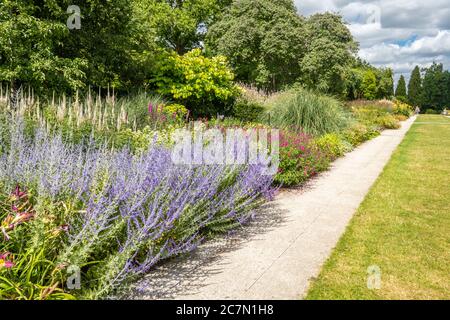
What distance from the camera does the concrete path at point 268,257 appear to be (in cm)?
295

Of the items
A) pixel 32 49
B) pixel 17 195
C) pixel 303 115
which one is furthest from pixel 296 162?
pixel 32 49

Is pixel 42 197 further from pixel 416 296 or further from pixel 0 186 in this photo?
pixel 416 296

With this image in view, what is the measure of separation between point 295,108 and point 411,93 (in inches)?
3206

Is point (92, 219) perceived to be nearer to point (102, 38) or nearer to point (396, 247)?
point (396, 247)

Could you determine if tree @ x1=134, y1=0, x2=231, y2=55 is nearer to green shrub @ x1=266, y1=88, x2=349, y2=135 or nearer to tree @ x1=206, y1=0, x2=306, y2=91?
tree @ x1=206, y1=0, x2=306, y2=91

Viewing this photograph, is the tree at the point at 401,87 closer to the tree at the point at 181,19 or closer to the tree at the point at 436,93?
the tree at the point at 436,93

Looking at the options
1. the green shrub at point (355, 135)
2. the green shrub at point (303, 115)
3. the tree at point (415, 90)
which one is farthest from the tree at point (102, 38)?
the tree at point (415, 90)

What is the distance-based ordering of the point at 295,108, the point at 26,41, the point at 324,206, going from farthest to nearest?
the point at 295,108 → the point at 26,41 → the point at 324,206

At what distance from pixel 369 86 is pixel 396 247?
49.3 m

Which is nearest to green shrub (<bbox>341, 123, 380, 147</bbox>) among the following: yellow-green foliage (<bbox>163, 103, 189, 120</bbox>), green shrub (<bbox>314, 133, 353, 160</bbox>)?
green shrub (<bbox>314, 133, 353, 160</bbox>)

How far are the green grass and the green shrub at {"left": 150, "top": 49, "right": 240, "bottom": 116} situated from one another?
19.7 feet

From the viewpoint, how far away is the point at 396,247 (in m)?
3.90

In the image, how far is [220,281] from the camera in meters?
3.10
